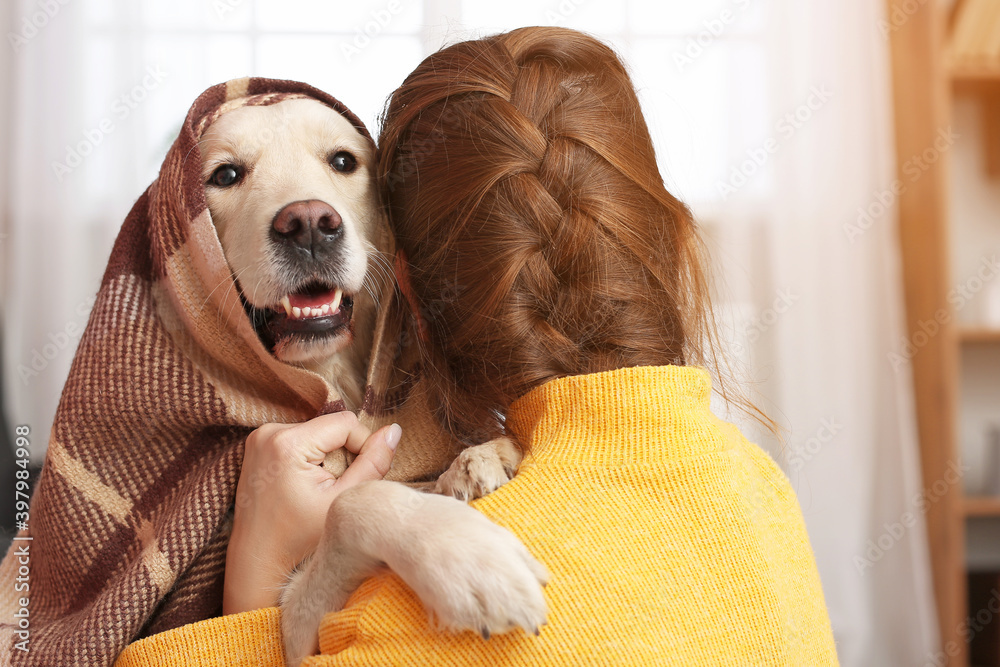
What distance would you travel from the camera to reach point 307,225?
3.40 feet

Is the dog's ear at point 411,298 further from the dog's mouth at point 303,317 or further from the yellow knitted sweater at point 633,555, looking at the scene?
the yellow knitted sweater at point 633,555

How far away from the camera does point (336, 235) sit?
1.06m

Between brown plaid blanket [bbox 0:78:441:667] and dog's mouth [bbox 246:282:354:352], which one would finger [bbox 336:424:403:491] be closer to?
brown plaid blanket [bbox 0:78:441:667]

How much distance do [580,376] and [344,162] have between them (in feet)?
2.20

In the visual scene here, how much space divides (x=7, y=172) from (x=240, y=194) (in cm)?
145

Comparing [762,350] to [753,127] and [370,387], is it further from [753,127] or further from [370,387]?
[370,387]

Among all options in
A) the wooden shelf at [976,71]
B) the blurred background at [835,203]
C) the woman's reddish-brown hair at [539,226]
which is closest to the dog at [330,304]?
the woman's reddish-brown hair at [539,226]

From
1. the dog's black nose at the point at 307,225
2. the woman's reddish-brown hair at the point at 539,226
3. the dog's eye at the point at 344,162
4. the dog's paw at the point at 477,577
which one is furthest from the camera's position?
the dog's eye at the point at 344,162

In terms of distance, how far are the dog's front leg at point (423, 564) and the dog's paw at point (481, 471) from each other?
88 millimetres

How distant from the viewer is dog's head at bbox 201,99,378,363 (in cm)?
105

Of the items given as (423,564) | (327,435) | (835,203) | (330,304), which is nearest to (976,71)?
(835,203)

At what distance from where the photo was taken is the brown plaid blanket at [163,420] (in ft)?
3.32

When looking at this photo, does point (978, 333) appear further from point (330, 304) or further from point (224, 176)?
point (224, 176)

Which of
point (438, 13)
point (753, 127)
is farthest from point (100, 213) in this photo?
point (753, 127)
